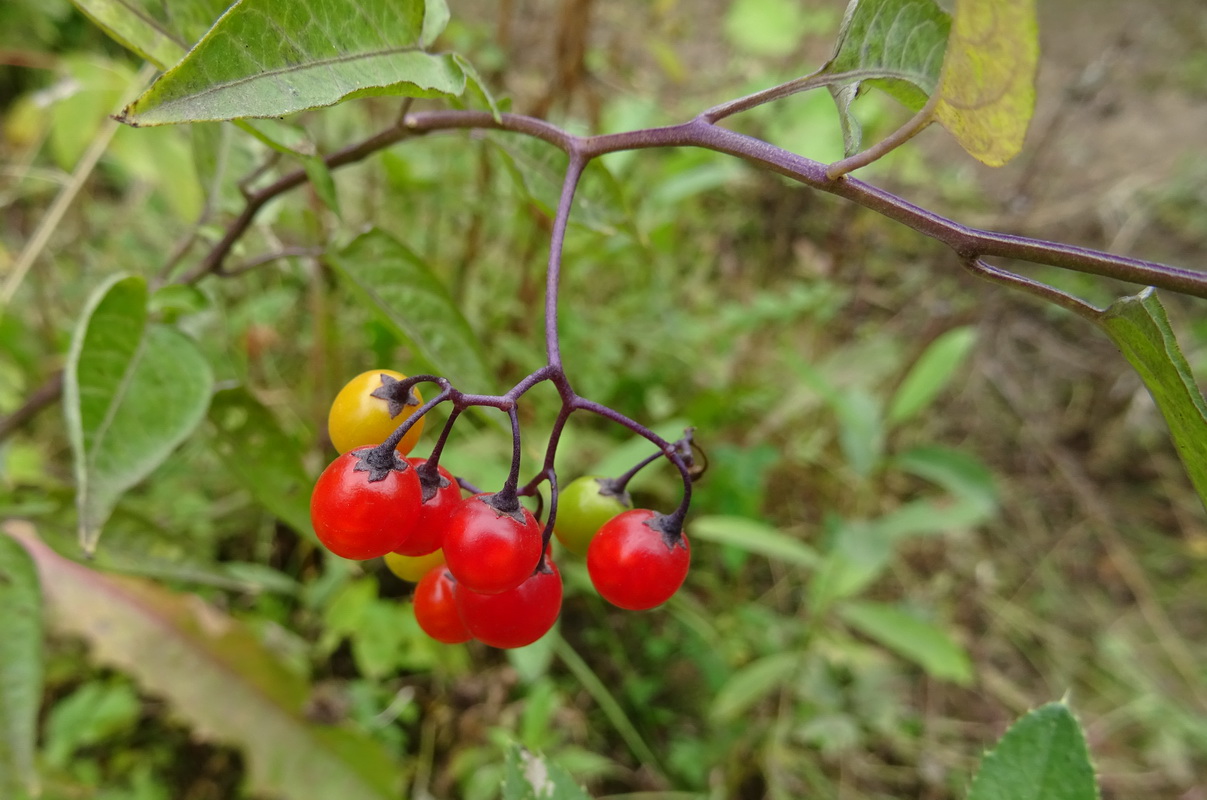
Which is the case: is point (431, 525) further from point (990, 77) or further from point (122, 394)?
point (990, 77)

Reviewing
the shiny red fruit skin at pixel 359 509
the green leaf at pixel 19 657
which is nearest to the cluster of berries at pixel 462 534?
the shiny red fruit skin at pixel 359 509

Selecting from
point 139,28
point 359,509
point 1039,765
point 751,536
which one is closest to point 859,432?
point 751,536

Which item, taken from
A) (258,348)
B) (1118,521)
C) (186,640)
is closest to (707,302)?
(258,348)

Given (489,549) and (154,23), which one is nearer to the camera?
(489,549)

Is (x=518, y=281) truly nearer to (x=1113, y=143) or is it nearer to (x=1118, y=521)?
(x=1118, y=521)

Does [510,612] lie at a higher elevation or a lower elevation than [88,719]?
higher

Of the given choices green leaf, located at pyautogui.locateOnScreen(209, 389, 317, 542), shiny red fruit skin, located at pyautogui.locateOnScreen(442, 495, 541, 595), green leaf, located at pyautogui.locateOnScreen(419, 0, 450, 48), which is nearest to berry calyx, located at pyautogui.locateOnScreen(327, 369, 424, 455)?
shiny red fruit skin, located at pyautogui.locateOnScreen(442, 495, 541, 595)

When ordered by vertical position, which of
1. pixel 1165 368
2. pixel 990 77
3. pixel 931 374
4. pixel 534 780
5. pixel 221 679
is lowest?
pixel 221 679

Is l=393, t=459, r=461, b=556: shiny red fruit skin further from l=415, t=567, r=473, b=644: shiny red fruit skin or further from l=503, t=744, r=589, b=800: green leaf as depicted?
l=503, t=744, r=589, b=800: green leaf
